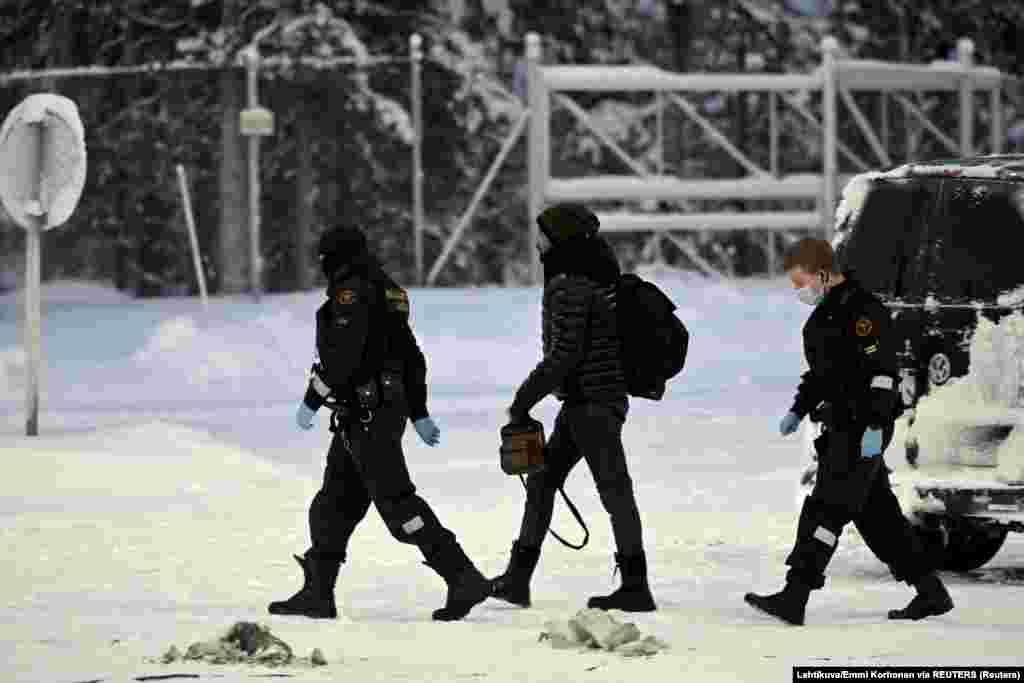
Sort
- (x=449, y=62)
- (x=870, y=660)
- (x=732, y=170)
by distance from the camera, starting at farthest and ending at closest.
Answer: (x=732, y=170)
(x=449, y=62)
(x=870, y=660)

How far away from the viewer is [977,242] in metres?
12.6

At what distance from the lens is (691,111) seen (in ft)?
104

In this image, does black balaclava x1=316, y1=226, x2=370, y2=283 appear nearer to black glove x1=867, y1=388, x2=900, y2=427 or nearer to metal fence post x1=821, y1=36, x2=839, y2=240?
black glove x1=867, y1=388, x2=900, y2=427

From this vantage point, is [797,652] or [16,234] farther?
[16,234]

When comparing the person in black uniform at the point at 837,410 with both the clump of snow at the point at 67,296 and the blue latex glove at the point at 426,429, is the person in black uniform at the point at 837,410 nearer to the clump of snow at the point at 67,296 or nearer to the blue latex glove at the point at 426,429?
the blue latex glove at the point at 426,429

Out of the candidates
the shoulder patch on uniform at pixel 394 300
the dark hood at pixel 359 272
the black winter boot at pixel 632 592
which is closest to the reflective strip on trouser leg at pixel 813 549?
the black winter boot at pixel 632 592

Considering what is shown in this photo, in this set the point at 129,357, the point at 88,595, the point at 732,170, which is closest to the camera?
the point at 88,595

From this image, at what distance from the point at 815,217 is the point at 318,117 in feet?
29.3

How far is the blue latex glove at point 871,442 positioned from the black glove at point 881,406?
3cm

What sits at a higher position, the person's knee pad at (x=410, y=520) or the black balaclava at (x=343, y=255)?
the black balaclava at (x=343, y=255)

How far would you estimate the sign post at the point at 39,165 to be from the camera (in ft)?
64.8

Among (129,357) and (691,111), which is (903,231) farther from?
(691,111)

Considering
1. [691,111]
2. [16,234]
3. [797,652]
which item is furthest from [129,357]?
[16,234]

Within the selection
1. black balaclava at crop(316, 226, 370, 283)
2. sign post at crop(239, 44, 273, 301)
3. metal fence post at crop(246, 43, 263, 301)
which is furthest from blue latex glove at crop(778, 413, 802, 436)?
metal fence post at crop(246, 43, 263, 301)
